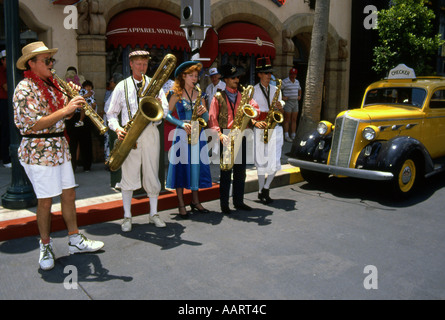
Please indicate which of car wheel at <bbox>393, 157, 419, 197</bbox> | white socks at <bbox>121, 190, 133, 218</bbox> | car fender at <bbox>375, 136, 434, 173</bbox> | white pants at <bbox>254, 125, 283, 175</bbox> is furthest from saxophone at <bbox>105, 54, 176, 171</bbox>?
car wheel at <bbox>393, 157, 419, 197</bbox>

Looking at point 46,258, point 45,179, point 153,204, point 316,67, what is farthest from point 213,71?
point 46,258

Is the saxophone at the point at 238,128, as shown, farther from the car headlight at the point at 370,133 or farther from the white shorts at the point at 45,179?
the white shorts at the point at 45,179

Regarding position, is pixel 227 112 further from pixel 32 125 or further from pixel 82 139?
pixel 82 139

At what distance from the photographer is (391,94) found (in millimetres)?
7633

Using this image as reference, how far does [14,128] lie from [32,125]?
1718 mm

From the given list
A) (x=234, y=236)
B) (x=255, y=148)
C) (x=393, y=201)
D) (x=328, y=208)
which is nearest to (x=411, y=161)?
(x=393, y=201)

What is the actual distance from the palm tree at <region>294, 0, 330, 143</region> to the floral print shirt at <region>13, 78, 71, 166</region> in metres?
5.63

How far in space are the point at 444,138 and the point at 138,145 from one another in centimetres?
577

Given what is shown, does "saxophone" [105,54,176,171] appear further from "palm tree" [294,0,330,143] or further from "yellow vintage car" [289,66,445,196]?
"palm tree" [294,0,330,143]

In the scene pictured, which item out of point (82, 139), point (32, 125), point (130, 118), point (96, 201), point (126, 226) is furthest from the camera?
point (82, 139)

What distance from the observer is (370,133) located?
20.9 feet
